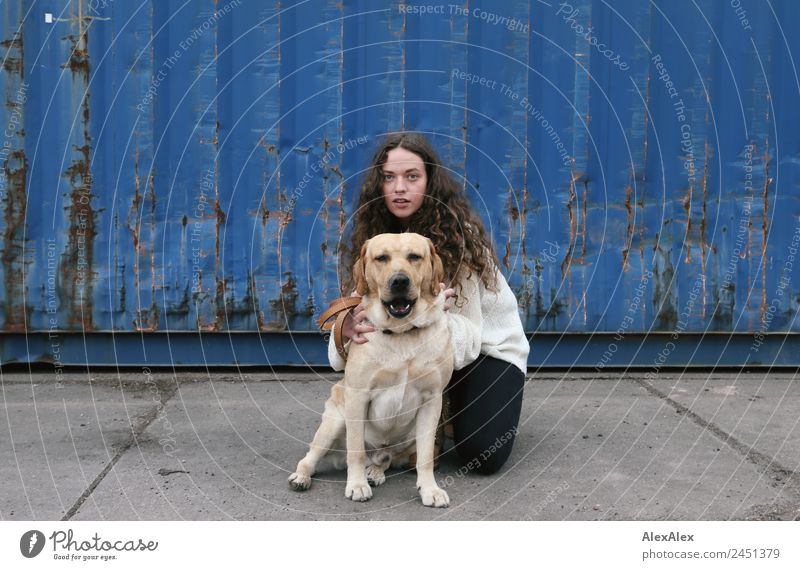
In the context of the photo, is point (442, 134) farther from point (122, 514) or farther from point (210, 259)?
point (122, 514)

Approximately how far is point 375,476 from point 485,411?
0.65 m

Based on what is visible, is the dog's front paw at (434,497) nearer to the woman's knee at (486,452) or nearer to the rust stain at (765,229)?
the woman's knee at (486,452)

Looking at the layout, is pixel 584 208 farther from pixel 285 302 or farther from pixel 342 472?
pixel 342 472

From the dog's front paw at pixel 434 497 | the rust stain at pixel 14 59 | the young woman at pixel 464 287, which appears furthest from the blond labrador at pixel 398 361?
the rust stain at pixel 14 59

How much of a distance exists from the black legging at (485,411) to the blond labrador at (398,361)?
1.29 feet

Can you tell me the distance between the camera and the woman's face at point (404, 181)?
4.08 meters

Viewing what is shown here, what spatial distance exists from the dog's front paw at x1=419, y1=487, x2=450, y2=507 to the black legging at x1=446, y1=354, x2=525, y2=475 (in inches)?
18.4

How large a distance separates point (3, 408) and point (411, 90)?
3458 mm

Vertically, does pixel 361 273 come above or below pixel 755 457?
above

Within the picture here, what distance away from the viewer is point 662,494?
371 centimetres

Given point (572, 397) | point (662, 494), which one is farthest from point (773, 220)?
point (662, 494)

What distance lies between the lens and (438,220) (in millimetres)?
4109

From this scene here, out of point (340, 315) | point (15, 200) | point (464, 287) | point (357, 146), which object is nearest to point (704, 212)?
point (357, 146)

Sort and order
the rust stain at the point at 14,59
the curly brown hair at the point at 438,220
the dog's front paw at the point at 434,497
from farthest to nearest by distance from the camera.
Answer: the rust stain at the point at 14,59 < the curly brown hair at the point at 438,220 < the dog's front paw at the point at 434,497
